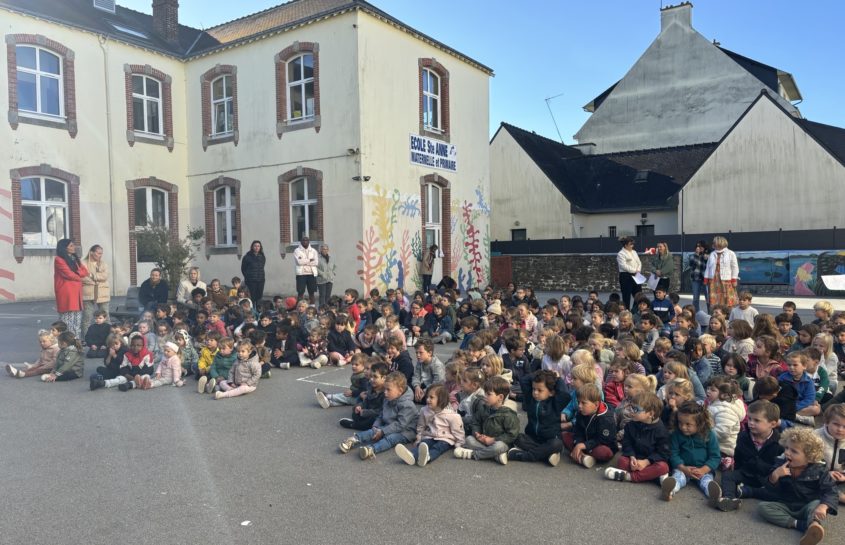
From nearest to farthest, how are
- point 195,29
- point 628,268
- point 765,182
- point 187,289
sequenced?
1. point 628,268
2. point 187,289
3. point 195,29
4. point 765,182

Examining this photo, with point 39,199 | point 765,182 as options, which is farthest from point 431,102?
point 765,182

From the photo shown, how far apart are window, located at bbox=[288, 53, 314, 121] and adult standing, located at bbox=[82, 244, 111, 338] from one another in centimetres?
975

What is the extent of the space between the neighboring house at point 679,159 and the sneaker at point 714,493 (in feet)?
85.1

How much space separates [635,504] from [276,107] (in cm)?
1825

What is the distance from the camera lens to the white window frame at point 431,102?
21875 millimetres

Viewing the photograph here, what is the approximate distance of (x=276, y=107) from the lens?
20734 mm

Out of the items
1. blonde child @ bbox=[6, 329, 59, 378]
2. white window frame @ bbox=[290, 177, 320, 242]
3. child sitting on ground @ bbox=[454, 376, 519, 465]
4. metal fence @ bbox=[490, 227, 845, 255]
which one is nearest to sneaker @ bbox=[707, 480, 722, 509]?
child sitting on ground @ bbox=[454, 376, 519, 465]

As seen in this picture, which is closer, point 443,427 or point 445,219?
point 443,427

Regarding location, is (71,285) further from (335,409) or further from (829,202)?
(829,202)

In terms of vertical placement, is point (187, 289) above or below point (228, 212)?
below

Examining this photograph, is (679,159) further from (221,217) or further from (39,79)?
(39,79)

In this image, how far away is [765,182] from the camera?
27812 mm

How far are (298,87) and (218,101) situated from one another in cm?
363

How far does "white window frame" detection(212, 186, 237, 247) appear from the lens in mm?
22359
